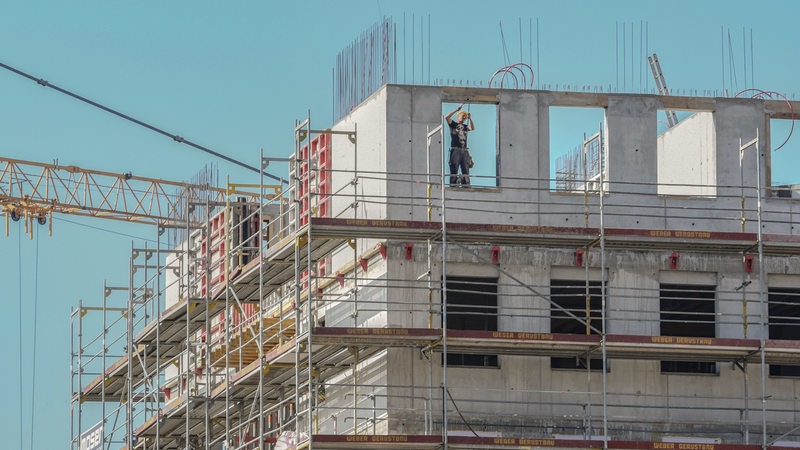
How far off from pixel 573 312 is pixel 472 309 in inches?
97.2

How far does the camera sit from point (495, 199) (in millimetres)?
50375

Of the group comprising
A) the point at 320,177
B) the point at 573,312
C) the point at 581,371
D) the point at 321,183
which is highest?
the point at 320,177

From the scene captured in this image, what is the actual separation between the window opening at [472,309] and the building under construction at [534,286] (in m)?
0.05

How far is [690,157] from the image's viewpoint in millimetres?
53531

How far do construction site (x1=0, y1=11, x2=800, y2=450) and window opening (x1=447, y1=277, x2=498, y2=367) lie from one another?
0.05m

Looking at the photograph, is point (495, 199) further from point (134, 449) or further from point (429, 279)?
point (134, 449)

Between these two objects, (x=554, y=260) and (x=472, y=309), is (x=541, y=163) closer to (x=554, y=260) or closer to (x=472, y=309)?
(x=554, y=260)

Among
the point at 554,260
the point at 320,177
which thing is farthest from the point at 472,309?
the point at 320,177

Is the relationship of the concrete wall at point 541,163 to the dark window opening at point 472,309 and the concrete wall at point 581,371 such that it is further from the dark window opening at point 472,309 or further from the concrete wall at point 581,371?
the dark window opening at point 472,309

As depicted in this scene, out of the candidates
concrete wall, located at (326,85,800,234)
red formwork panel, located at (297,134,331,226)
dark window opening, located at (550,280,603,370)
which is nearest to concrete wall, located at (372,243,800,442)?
dark window opening, located at (550,280,603,370)

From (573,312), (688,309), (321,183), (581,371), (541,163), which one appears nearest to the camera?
(581,371)

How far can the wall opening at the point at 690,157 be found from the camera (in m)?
52.2

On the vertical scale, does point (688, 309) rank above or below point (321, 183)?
below

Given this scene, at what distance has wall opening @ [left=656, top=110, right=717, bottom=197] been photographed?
52.2 metres
